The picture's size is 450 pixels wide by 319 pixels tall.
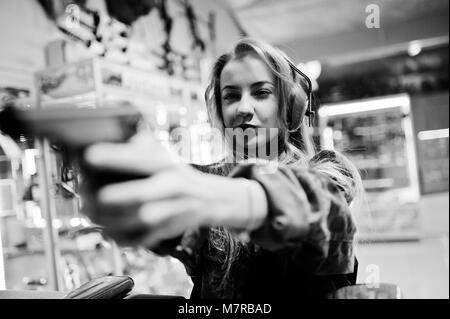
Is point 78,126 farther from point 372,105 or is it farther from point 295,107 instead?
point 372,105

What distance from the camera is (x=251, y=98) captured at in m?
0.74

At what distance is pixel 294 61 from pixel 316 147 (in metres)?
0.18

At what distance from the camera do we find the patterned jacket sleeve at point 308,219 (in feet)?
1.69

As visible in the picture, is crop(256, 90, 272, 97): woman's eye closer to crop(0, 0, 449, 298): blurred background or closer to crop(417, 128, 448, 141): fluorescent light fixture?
crop(0, 0, 449, 298): blurred background

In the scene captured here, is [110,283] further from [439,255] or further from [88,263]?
[439,255]

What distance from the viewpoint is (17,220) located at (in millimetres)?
1246

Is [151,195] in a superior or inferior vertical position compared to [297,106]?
inferior

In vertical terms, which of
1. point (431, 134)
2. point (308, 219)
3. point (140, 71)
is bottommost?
point (308, 219)

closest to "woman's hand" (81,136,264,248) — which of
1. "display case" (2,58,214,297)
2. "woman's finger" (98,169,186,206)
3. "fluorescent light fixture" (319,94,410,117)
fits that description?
"woman's finger" (98,169,186,206)

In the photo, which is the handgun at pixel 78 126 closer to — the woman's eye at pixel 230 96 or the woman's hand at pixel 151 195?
the woman's hand at pixel 151 195

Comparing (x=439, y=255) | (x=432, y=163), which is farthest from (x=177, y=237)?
(x=432, y=163)

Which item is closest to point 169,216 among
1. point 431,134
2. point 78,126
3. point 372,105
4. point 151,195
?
point 151,195

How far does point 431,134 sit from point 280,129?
3515 mm

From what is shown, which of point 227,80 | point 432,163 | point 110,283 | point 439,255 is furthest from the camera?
point 432,163
